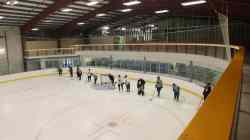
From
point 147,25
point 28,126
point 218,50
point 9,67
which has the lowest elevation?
point 28,126

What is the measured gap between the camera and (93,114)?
9234 millimetres

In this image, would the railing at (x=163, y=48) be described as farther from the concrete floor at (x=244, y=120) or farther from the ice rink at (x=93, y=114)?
the concrete floor at (x=244, y=120)

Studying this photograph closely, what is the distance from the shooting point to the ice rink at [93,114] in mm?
7227

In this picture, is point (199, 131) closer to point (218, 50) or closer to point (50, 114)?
point (50, 114)

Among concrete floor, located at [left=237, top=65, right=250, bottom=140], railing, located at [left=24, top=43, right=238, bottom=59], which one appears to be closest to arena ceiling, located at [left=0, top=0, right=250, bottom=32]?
railing, located at [left=24, top=43, right=238, bottom=59]

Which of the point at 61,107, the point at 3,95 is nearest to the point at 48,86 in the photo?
the point at 3,95

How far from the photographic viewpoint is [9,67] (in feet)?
69.7

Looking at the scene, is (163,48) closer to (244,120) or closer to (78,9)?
(78,9)

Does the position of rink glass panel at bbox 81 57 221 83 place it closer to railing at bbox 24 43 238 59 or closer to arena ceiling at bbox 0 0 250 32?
railing at bbox 24 43 238 59

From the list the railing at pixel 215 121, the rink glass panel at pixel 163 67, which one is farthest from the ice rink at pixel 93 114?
the railing at pixel 215 121

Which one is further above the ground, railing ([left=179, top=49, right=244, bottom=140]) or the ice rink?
railing ([left=179, top=49, right=244, bottom=140])

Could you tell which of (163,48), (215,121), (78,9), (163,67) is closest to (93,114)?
(215,121)

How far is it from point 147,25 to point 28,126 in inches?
818

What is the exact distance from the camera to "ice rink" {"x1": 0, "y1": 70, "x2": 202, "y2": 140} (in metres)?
7.23
